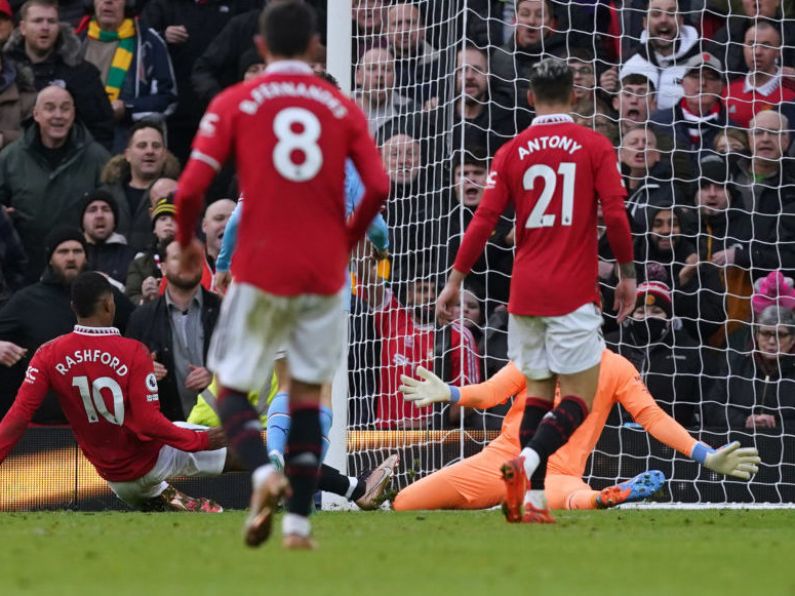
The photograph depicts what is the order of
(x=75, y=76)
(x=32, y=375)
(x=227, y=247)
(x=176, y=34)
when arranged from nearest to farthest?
(x=227, y=247), (x=32, y=375), (x=75, y=76), (x=176, y=34)

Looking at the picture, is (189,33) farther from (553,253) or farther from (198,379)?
(553,253)

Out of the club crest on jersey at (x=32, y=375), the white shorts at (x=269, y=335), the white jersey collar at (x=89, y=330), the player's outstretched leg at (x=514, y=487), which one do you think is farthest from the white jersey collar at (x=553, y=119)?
the club crest on jersey at (x=32, y=375)

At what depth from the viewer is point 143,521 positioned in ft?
24.3

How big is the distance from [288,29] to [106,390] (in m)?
3.75

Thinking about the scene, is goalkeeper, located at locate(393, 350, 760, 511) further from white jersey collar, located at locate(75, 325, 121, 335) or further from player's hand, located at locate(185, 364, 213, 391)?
player's hand, located at locate(185, 364, 213, 391)

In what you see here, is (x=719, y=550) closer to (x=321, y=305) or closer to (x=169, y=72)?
(x=321, y=305)

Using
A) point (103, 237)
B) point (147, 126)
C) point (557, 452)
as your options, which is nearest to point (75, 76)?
point (147, 126)

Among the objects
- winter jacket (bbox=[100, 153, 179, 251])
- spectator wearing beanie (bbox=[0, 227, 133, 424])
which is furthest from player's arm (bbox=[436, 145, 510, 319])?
winter jacket (bbox=[100, 153, 179, 251])

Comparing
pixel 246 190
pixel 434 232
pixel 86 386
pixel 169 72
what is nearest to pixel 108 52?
pixel 169 72

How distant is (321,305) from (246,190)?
0.48 m

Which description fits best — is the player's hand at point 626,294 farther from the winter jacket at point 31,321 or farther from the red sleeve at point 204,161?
the winter jacket at point 31,321

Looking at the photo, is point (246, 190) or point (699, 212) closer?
point (246, 190)

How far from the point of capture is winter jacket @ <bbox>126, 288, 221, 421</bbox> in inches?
414

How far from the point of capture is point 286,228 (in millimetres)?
5262
